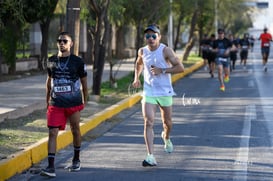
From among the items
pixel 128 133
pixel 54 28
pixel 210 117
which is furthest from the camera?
pixel 54 28

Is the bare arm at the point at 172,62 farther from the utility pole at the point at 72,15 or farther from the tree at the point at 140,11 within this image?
the tree at the point at 140,11

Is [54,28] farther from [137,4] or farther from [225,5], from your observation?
[137,4]

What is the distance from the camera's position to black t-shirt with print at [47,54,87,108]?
25.0 ft

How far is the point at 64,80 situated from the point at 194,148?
2.85 m

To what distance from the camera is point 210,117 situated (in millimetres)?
13250

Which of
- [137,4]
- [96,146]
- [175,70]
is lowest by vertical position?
[96,146]

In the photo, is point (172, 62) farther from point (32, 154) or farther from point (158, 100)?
point (32, 154)

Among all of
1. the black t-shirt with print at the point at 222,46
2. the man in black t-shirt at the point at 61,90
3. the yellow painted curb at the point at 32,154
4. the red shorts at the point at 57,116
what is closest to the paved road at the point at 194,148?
the yellow painted curb at the point at 32,154

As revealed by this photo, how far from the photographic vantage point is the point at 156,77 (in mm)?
8133

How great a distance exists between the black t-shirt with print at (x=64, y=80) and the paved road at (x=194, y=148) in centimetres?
97

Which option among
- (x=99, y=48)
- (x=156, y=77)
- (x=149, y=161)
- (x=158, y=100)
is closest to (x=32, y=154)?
(x=149, y=161)

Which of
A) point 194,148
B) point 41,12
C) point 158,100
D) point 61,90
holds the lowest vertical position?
point 194,148

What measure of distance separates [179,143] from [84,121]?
93.5 inches

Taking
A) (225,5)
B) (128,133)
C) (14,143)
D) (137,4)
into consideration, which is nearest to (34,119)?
(128,133)
